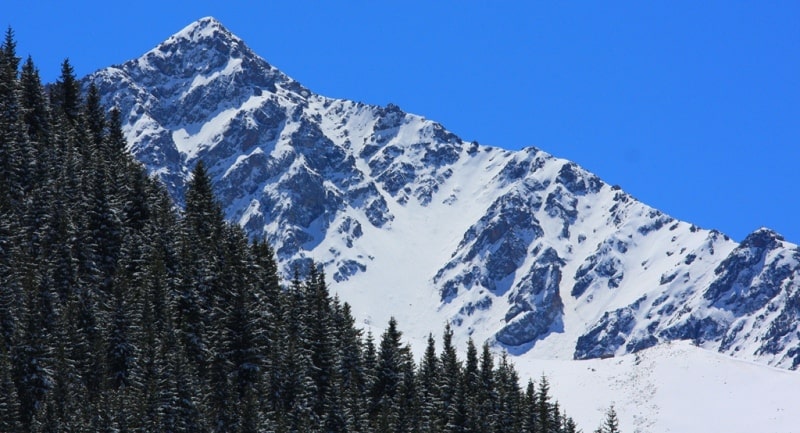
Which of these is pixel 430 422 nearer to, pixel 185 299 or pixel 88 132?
pixel 185 299

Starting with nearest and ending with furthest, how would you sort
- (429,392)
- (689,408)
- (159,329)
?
(159,329)
(429,392)
(689,408)

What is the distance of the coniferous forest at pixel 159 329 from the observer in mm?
73500

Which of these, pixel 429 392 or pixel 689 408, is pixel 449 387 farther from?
pixel 689 408

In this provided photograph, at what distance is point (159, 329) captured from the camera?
268ft

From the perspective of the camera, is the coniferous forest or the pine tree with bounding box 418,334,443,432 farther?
the pine tree with bounding box 418,334,443,432

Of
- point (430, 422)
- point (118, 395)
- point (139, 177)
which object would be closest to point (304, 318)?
point (430, 422)

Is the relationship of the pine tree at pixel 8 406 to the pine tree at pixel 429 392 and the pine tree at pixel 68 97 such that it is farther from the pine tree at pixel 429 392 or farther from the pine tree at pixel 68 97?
the pine tree at pixel 68 97

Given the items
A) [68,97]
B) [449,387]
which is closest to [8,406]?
[449,387]

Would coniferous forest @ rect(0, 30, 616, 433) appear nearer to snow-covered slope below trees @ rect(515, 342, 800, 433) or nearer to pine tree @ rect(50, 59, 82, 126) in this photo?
pine tree @ rect(50, 59, 82, 126)

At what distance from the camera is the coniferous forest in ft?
241

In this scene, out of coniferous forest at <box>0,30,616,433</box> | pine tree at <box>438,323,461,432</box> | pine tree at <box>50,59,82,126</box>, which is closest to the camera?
coniferous forest at <box>0,30,616,433</box>

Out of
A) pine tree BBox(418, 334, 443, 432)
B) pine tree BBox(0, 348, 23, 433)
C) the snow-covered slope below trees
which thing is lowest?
pine tree BBox(0, 348, 23, 433)

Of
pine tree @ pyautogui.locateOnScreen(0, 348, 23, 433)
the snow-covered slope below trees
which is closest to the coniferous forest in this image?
pine tree @ pyautogui.locateOnScreen(0, 348, 23, 433)

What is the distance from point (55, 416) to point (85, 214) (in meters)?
26.5
